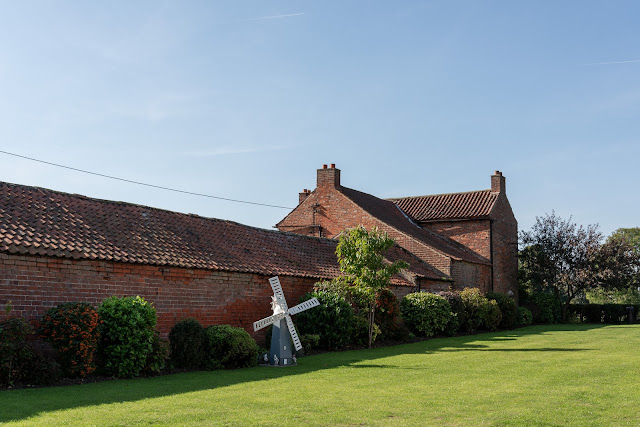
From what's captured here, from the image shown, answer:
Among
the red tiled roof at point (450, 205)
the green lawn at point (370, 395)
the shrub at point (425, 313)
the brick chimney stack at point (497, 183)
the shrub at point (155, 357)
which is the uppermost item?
the brick chimney stack at point (497, 183)

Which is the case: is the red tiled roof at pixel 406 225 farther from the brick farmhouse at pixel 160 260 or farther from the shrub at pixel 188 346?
the shrub at pixel 188 346

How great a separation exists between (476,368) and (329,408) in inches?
275

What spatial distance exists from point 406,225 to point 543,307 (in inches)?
445

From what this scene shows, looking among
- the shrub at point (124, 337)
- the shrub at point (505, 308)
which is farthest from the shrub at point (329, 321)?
the shrub at point (505, 308)

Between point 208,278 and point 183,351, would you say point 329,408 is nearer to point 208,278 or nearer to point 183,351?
point 183,351

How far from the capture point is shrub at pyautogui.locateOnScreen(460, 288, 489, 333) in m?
31.0

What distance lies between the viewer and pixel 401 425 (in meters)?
8.84

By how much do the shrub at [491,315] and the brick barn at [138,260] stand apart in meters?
10.2

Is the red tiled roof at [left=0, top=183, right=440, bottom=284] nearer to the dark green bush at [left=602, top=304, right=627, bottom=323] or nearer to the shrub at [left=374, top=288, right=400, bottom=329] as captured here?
the shrub at [left=374, top=288, right=400, bottom=329]

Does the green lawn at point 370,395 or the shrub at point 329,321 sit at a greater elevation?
the shrub at point 329,321

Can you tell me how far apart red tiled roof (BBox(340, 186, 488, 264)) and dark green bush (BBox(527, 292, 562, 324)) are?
19.1 ft

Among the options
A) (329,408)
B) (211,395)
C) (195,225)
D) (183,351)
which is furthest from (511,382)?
(195,225)

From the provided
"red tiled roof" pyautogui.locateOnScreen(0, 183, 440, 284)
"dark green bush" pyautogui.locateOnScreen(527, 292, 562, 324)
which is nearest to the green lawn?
"red tiled roof" pyautogui.locateOnScreen(0, 183, 440, 284)

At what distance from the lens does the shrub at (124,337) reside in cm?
1471
